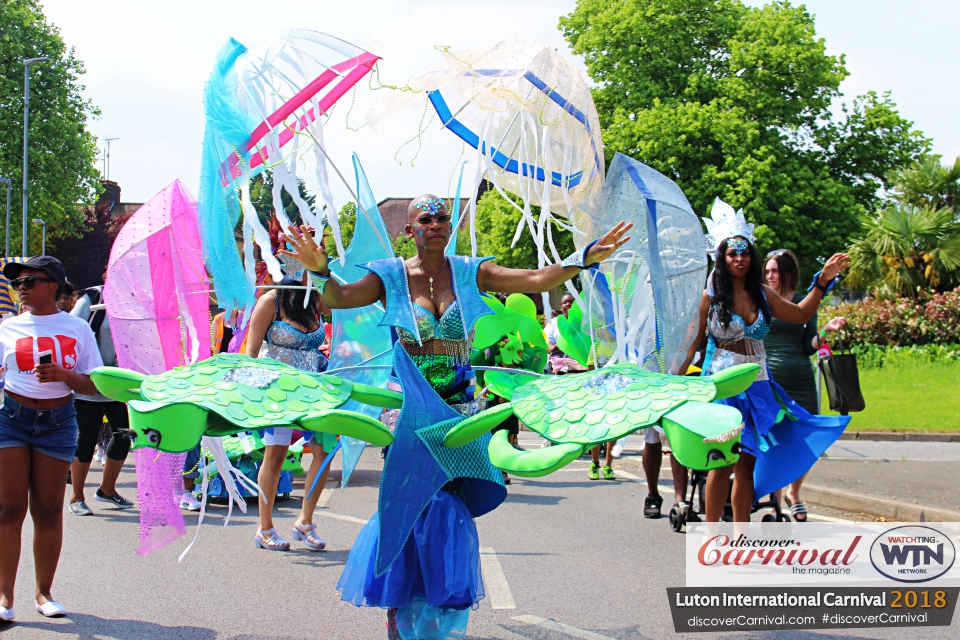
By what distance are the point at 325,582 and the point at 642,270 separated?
2443mm

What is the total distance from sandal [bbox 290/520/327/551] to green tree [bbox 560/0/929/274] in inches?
747

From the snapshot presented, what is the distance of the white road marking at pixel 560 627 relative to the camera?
410cm

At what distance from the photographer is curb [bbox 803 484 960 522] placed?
261 inches

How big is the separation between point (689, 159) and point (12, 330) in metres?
21.7

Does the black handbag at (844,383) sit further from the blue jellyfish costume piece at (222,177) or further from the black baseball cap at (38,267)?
the black baseball cap at (38,267)

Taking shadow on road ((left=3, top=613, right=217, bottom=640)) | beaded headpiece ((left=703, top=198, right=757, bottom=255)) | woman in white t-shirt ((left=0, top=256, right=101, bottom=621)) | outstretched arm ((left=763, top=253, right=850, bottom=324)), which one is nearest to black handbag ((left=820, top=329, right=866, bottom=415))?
outstretched arm ((left=763, top=253, right=850, bottom=324))

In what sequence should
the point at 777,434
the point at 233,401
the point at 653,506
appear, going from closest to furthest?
the point at 233,401, the point at 777,434, the point at 653,506

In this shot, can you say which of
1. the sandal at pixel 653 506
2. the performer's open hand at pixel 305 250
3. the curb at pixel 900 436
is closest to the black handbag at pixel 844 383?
the sandal at pixel 653 506

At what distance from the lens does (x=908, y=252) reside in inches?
784

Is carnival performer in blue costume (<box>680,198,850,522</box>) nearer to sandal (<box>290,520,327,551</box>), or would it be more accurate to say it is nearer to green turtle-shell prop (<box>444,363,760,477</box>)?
green turtle-shell prop (<box>444,363,760,477</box>)

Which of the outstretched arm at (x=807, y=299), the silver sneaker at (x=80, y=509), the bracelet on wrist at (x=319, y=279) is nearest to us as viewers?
the bracelet on wrist at (x=319, y=279)

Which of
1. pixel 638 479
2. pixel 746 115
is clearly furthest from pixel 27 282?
pixel 746 115

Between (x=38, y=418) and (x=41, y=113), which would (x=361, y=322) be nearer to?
(x=38, y=418)

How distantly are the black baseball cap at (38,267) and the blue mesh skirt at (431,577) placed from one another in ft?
7.06
